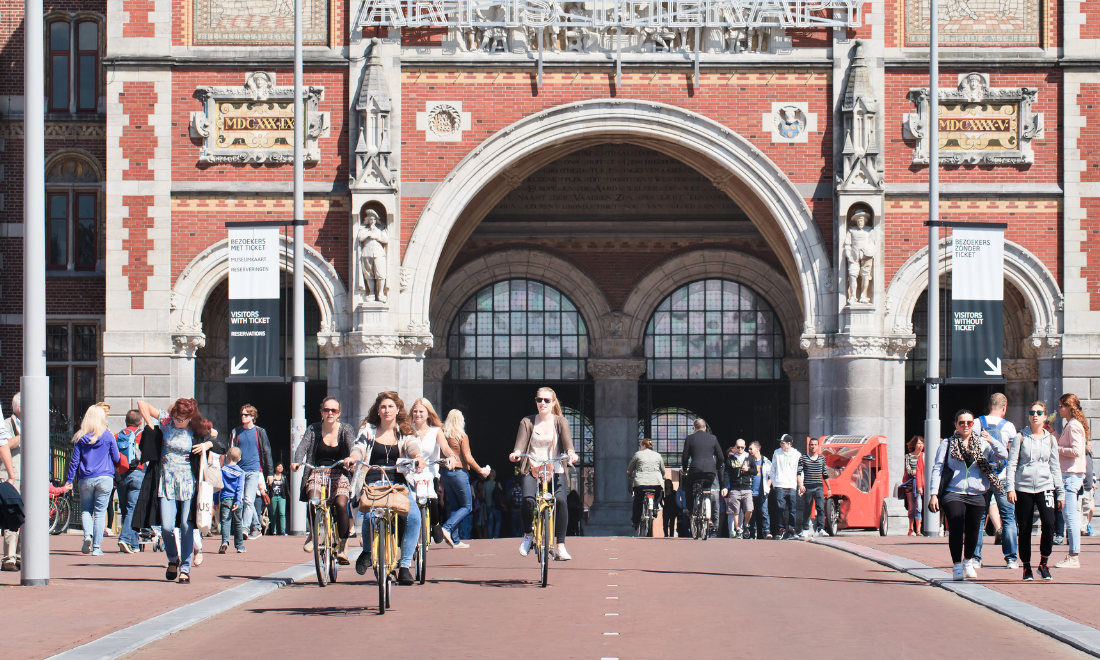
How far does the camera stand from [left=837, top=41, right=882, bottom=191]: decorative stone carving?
23.7 m

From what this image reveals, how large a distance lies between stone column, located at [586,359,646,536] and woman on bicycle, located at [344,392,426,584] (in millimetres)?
16319

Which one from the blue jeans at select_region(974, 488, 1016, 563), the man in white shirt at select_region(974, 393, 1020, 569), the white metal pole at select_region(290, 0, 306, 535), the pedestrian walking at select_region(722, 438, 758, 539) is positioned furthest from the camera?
the pedestrian walking at select_region(722, 438, 758, 539)

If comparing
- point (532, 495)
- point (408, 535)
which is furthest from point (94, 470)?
point (408, 535)

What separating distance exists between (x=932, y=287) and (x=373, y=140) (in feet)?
28.7

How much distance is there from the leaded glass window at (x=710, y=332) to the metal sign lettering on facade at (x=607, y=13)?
629cm

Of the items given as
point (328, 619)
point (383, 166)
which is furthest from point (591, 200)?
point (328, 619)

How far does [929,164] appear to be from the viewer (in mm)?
23000

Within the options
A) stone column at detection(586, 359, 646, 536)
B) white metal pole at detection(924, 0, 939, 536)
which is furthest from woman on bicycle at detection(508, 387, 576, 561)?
stone column at detection(586, 359, 646, 536)

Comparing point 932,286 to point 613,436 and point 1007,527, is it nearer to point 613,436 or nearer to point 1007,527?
point 1007,527

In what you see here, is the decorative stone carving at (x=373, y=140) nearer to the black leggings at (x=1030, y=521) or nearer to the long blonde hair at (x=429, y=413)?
the long blonde hair at (x=429, y=413)

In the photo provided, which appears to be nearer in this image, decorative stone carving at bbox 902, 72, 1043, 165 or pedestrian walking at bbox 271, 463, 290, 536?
pedestrian walking at bbox 271, 463, 290, 536

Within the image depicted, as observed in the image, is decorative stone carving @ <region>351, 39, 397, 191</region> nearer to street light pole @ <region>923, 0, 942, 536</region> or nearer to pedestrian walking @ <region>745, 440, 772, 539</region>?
pedestrian walking @ <region>745, 440, 772, 539</region>

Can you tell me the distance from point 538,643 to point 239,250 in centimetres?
1510

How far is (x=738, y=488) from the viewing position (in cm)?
2230
